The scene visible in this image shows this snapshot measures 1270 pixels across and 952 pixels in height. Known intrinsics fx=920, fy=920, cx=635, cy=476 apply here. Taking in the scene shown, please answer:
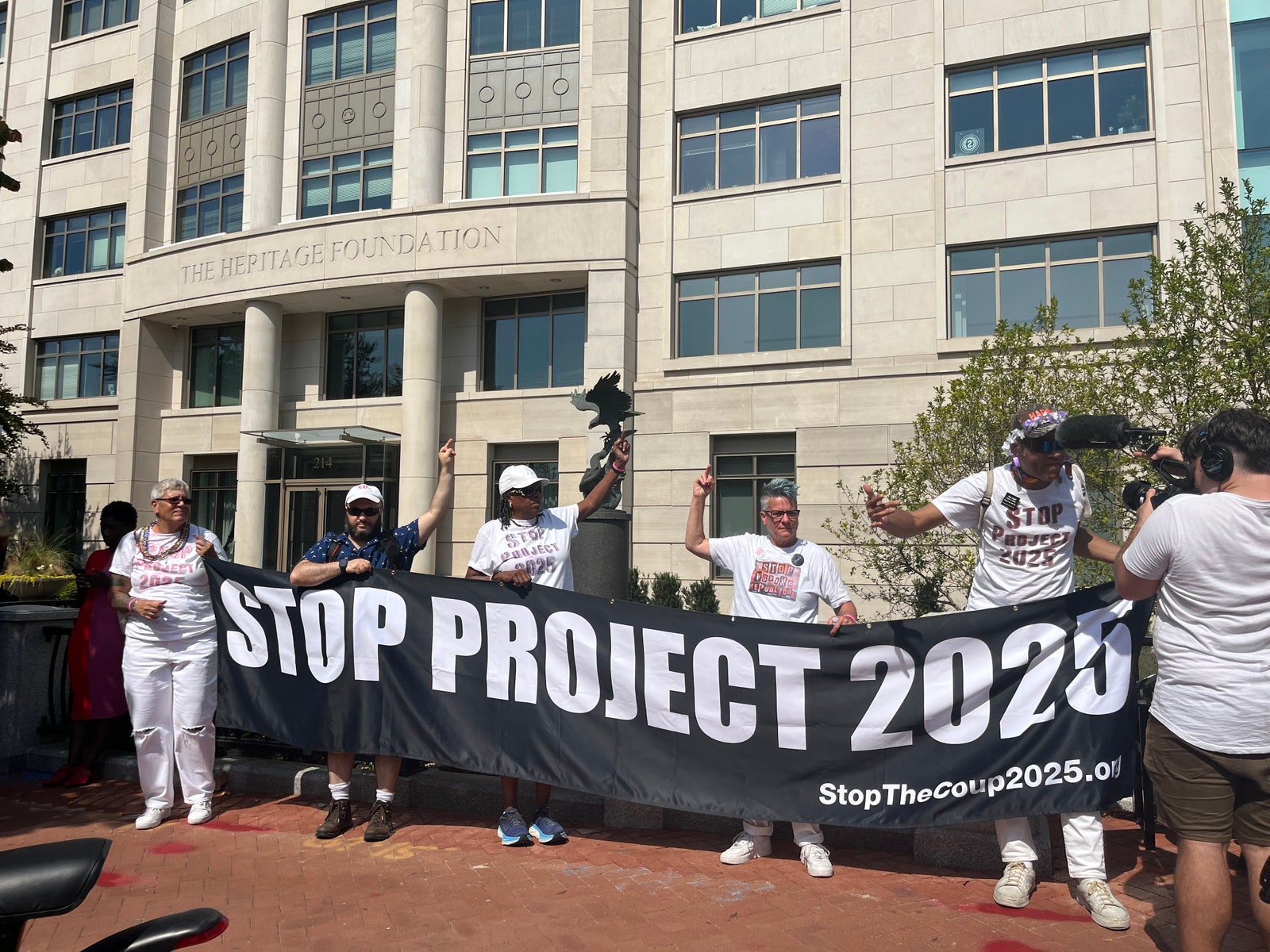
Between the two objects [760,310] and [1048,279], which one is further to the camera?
[760,310]

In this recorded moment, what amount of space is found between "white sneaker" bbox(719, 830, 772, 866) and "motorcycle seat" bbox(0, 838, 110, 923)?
350 centimetres

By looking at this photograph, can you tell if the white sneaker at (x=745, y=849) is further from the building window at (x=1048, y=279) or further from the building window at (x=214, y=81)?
the building window at (x=214, y=81)

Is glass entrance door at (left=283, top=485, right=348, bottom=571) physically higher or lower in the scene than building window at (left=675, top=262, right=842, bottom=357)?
lower

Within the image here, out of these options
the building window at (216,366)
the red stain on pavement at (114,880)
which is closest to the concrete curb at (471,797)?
the red stain on pavement at (114,880)

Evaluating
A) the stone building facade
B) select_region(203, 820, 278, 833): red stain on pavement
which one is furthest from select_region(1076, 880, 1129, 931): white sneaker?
the stone building facade

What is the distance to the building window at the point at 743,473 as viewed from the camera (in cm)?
1916

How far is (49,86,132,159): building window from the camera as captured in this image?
26.7m

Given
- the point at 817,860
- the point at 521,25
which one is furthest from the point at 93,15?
the point at 817,860

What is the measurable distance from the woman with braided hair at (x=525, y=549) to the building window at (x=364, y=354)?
57.8ft

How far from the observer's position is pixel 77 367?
26547 mm

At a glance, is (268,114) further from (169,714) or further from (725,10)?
(169,714)

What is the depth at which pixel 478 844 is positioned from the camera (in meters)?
5.35

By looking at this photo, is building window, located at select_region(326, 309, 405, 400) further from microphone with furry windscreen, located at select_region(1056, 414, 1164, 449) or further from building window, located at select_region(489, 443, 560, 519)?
microphone with furry windscreen, located at select_region(1056, 414, 1164, 449)

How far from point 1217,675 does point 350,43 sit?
24.1 meters
